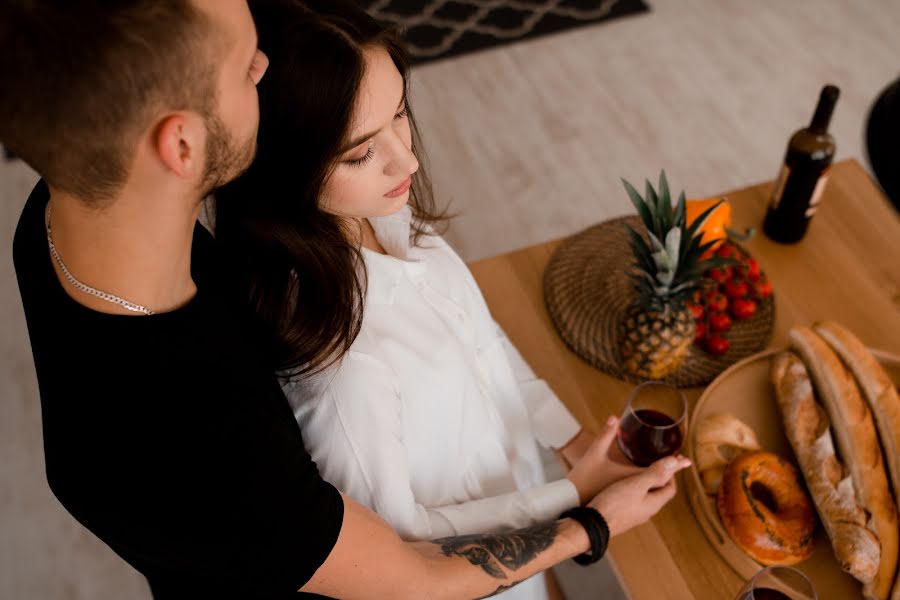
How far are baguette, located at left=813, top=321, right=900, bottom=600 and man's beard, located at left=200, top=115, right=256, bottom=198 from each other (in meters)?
1.02

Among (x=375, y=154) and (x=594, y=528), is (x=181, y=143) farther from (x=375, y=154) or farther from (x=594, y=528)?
(x=594, y=528)

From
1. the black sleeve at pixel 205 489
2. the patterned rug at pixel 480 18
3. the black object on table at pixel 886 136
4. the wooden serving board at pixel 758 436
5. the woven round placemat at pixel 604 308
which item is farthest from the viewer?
the patterned rug at pixel 480 18

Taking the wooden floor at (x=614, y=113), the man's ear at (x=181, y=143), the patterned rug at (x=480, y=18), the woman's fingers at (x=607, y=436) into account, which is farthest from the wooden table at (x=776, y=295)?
the patterned rug at (x=480, y=18)

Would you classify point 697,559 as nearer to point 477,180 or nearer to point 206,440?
point 206,440

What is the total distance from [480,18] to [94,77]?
293 cm

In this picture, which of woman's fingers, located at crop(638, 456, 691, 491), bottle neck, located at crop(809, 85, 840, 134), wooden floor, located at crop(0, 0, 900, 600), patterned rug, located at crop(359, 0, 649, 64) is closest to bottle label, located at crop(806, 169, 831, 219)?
bottle neck, located at crop(809, 85, 840, 134)

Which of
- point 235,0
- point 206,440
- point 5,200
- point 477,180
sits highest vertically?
point 235,0

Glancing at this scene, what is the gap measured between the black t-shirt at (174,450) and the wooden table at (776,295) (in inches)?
23.1

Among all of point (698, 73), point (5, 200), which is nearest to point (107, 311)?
point (5, 200)

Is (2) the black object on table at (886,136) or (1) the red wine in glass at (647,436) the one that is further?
(1) the red wine in glass at (647,436)

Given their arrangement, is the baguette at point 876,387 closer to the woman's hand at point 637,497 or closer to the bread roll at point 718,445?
the bread roll at point 718,445

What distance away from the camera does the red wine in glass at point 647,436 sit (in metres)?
1.25

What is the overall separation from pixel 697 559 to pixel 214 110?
3.15 ft

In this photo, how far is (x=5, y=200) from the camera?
2896mm
